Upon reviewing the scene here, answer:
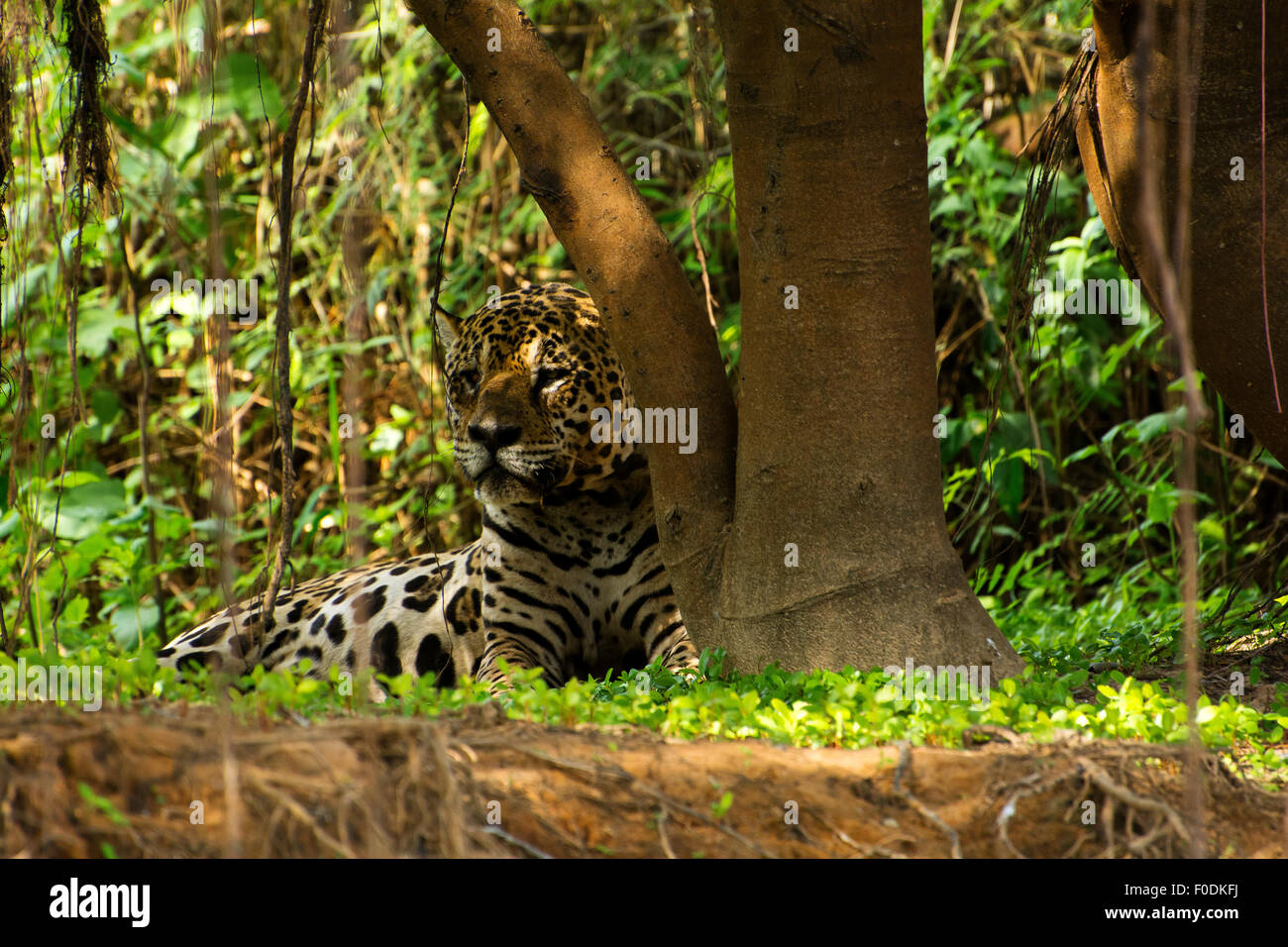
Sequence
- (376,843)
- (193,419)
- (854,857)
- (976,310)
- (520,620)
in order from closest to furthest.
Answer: (376,843), (854,857), (520,620), (976,310), (193,419)

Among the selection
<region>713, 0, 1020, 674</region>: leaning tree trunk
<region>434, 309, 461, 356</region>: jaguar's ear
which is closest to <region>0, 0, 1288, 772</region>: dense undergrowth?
<region>434, 309, 461, 356</region>: jaguar's ear

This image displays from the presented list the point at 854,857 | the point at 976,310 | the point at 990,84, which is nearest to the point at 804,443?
the point at 854,857

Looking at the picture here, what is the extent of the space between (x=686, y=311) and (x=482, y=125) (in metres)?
4.35

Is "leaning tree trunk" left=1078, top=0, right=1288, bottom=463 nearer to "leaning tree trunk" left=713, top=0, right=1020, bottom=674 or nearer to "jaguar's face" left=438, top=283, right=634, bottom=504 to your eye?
"leaning tree trunk" left=713, top=0, right=1020, bottom=674

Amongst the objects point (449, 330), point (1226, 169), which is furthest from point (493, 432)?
point (1226, 169)

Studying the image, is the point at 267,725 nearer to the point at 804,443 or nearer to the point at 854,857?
the point at 854,857

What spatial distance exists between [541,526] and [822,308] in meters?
1.88

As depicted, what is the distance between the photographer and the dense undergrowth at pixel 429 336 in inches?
234

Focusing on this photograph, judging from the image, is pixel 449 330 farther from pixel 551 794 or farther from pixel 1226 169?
pixel 551 794

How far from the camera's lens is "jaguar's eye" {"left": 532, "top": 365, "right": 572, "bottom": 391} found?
4.90 m

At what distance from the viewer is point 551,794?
2.56 m

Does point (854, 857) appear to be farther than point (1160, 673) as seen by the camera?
No
